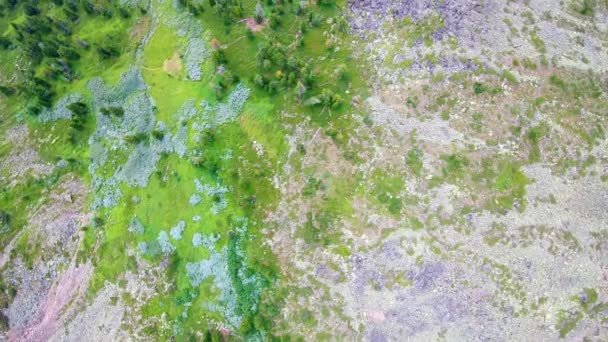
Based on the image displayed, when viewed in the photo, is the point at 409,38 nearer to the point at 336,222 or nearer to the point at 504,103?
the point at 504,103

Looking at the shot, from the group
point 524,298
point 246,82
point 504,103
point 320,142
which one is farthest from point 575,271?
point 246,82

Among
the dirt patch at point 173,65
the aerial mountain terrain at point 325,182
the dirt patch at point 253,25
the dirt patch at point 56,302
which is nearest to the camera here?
the aerial mountain terrain at point 325,182

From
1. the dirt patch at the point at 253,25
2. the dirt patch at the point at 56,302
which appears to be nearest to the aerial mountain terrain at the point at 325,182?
the dirt patch at the point at 253,25

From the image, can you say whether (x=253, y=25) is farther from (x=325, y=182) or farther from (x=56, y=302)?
(x=56, y=302)

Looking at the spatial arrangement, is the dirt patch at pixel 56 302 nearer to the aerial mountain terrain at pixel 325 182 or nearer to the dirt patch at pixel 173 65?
the aerial mountain terrain at pixel 325 182

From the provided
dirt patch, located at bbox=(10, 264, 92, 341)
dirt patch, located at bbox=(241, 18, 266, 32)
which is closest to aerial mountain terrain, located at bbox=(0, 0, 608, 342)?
dirt patch, located at bbox=(241, 18, 266, 32)
